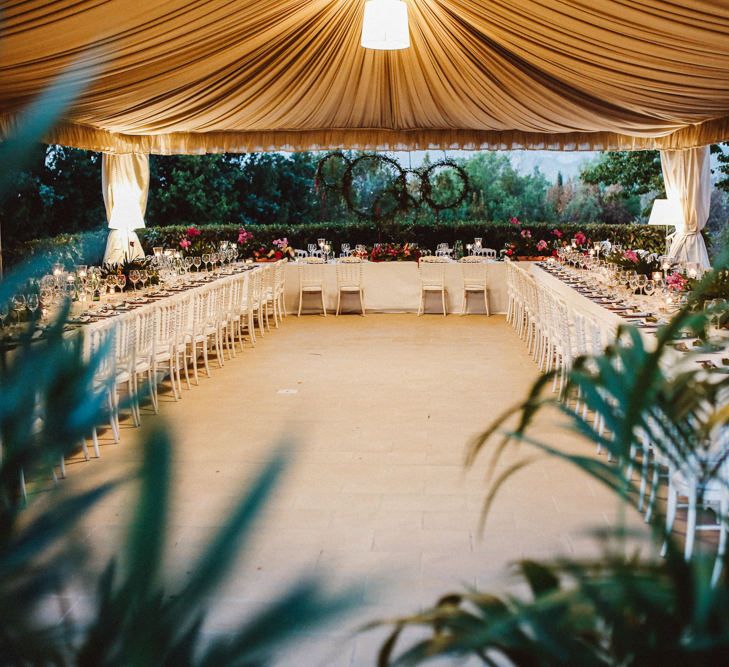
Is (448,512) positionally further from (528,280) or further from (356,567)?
(528,280)

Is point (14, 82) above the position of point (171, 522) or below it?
above

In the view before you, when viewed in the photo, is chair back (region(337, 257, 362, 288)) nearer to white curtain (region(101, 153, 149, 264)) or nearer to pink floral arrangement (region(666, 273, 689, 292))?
white curtain (region(101, 153, 149, 264))

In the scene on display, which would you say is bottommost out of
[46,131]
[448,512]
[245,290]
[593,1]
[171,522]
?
[448,512]

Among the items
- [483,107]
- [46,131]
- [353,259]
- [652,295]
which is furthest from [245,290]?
[46,131]

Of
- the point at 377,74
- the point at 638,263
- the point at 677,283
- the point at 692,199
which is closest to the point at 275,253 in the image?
the point at 377,74

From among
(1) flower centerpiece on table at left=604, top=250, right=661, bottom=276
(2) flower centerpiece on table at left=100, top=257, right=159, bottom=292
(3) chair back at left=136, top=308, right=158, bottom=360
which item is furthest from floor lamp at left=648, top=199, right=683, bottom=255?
(3) chair back at left=136, top=308, right=158, bottom=360

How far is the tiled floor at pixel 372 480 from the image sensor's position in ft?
10.6

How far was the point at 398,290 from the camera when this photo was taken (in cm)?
1199

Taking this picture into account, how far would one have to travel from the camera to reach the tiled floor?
3.24 meters

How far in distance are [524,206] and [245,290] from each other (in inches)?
432

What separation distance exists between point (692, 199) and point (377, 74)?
4591 millimetres

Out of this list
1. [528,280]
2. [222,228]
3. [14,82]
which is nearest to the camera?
[14,82]

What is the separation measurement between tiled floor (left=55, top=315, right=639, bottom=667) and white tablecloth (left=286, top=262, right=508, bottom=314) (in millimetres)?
2925

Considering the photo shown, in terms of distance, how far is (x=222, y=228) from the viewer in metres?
14.9
